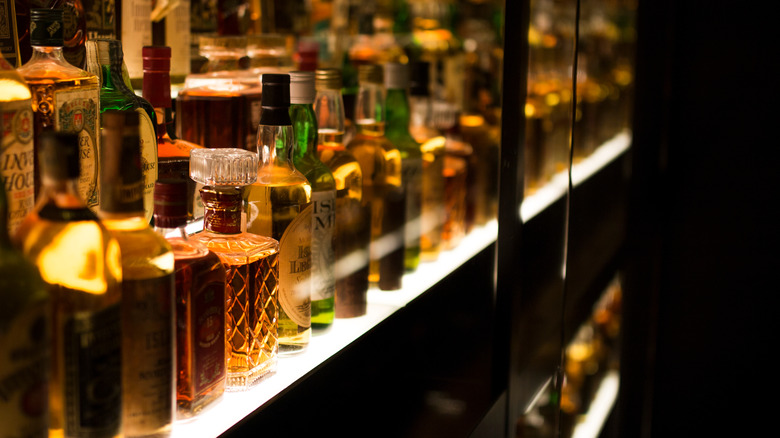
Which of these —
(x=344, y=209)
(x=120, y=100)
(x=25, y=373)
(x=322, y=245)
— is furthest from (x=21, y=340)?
(x=344, y=209)

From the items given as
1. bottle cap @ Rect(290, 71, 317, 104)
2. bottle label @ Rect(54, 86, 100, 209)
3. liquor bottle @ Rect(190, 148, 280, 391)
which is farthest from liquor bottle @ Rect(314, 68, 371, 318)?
bottle label @ Rect(54, 86, 100, 209)

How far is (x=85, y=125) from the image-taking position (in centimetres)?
77

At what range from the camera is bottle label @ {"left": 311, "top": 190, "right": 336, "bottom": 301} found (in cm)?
100

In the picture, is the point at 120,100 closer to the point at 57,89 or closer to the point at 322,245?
the point at 57,89

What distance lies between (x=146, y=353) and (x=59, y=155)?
0.19m

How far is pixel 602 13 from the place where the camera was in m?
1.97

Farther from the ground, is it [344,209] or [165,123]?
[165,123]

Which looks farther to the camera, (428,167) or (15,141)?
(428,167)

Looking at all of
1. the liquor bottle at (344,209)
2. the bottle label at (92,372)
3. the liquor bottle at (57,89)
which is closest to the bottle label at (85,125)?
the liquor bottle at (57,89)

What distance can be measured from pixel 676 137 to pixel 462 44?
79 centimetres

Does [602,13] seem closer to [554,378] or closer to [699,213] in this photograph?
[699,213]

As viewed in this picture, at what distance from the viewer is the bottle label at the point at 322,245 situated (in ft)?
3.29

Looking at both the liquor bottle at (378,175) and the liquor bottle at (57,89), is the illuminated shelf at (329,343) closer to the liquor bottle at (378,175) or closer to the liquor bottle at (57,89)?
the liquor bottle at (378,175)

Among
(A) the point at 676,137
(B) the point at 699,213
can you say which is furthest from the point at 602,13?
(B) the point at 699,213
